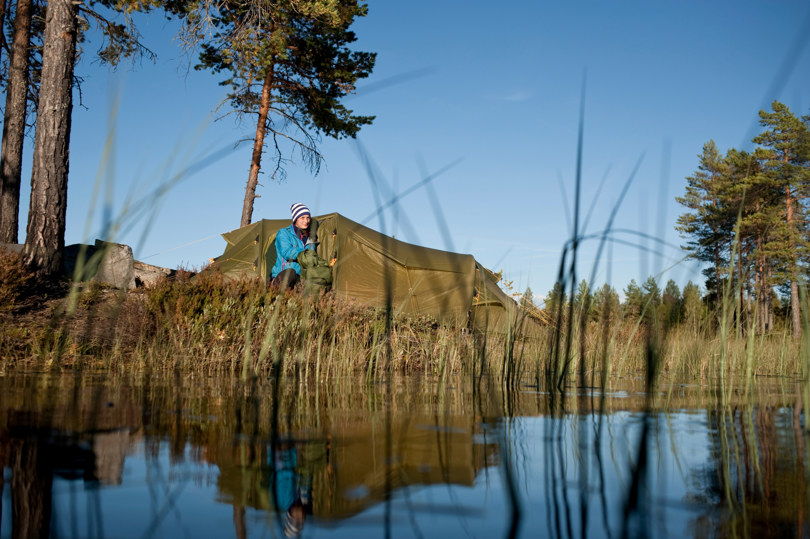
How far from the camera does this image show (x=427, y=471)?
158 cm

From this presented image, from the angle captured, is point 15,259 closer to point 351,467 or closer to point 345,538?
point 351,467

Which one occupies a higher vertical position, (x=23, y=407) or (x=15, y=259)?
(x=15, y=259)

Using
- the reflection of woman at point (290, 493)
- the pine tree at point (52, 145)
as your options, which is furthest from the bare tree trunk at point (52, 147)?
the reflection of woman at point (290, 493)

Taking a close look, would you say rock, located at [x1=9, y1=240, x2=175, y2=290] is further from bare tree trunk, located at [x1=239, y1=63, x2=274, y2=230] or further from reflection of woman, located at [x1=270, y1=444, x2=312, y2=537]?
reflection of woman, located at [x1=270, y1=444, x2=312, y2=537]

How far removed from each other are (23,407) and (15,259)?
218 inches

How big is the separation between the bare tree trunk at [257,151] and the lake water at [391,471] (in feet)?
37.8

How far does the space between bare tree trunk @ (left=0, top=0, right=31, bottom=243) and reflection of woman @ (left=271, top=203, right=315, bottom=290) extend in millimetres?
5835

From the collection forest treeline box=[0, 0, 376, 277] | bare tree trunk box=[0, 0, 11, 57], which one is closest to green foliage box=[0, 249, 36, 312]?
forest treeline box=[0, 0, 376, 277]

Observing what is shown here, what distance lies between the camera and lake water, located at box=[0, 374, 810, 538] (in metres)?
1.15

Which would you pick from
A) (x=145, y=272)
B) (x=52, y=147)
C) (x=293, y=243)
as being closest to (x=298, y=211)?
(x=293, y=243)

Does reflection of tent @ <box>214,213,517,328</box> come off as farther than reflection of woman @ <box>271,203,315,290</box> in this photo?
Yes

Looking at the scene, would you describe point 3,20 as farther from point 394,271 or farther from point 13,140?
point 394,271

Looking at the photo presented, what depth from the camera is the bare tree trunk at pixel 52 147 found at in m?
8.56

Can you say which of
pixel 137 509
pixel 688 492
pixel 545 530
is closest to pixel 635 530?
pixel 545 530
